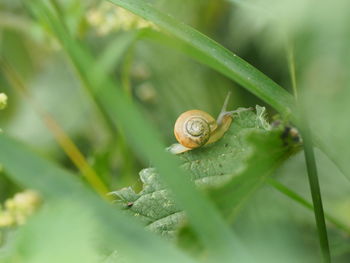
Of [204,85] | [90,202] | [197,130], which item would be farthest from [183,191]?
[204,85]

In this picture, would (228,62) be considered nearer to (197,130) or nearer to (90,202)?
(197,130)

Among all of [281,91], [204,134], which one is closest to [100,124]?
[204,134]

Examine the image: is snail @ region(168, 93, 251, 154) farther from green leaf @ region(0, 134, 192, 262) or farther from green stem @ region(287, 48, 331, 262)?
green leaf @ region(0, 134, 192, 262)

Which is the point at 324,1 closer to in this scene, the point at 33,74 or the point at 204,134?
the point at 204,134

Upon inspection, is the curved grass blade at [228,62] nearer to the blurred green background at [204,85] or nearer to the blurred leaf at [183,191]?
the blurred green background at [204,85]

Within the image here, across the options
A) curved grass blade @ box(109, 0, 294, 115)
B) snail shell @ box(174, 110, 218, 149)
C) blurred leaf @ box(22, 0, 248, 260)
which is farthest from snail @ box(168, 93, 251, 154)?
blurred leaf @ box(22, 0, 248, 260)

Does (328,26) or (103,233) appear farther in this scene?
(328,26)

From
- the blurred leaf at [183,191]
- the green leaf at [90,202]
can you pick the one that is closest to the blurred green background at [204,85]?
the green leaf at [90,202]

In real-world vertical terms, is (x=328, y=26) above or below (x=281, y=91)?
above
